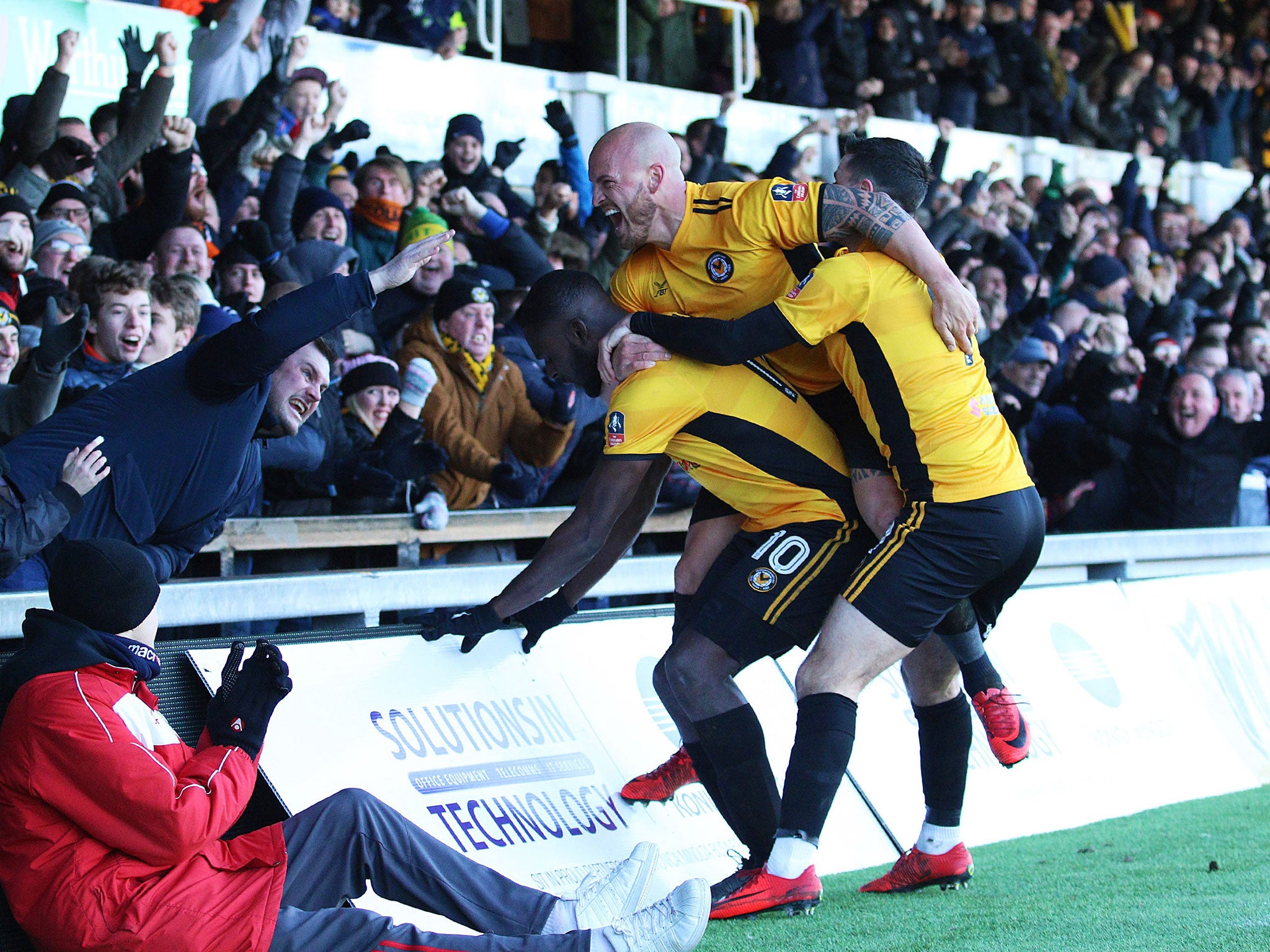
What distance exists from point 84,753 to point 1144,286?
10.6 metres

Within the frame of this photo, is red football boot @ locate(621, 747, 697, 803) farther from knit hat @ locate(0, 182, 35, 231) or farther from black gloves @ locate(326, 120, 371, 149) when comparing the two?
black gloves @ locate(326, 120, 371, 149)

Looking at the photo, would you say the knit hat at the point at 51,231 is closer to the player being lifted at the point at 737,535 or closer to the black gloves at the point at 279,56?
the black gloves at the point at 279,56

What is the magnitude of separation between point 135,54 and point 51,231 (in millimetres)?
2012

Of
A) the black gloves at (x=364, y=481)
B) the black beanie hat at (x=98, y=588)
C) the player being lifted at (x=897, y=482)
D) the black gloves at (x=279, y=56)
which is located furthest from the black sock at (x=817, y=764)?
the black gloves at (x=279, y=56)

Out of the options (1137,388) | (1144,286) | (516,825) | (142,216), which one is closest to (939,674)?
(516,825)

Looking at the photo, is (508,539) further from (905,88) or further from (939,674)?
(905,88)

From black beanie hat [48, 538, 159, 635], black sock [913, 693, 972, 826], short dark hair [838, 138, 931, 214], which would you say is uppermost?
short dark hair [838, 138, 931, 214]

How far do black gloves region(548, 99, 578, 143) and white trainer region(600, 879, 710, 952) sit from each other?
561 cm

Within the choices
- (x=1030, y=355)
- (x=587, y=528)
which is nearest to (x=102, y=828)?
(x=587, y=528)

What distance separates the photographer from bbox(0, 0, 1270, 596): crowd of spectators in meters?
4.27

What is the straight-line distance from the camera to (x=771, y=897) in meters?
3.55

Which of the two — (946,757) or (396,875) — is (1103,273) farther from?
(396,875)

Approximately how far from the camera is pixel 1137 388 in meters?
9.18

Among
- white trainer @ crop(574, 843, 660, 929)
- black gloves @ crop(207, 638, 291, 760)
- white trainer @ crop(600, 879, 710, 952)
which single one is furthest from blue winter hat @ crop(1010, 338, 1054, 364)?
black gloves @ crop(207, 638, 291, 760)
